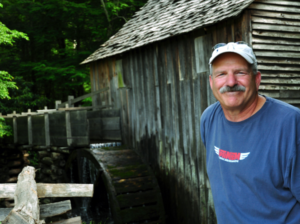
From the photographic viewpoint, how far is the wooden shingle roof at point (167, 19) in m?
6.54

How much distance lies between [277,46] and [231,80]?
4893 mm

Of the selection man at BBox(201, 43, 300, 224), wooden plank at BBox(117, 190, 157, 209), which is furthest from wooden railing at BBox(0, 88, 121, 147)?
man at BBox(201, 43, 300, 224)

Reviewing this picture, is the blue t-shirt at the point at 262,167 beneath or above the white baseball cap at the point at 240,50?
beneath

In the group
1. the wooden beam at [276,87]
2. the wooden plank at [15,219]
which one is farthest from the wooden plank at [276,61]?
the wooden plank at [15,219]

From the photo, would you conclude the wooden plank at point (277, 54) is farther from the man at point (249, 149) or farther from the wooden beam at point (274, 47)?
the man at point (249, 149)

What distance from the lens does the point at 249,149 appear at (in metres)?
1.85

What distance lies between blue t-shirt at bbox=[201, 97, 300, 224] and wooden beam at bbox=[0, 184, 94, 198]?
2.96 meters

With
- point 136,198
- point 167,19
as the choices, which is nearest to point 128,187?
point 136,198

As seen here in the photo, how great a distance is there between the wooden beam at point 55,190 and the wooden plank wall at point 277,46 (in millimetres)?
3485

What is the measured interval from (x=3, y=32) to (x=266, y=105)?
8.23m

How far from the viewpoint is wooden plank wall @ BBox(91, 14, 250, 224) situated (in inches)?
286

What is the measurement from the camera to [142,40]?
8.73 meters

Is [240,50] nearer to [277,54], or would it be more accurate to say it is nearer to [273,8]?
[277,54]

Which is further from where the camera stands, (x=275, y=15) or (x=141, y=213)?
(x=141, y=213)
